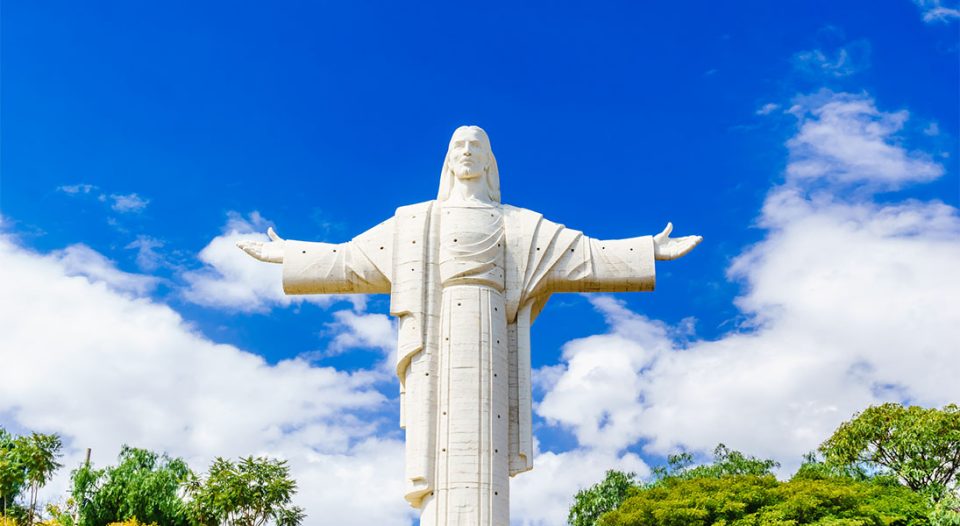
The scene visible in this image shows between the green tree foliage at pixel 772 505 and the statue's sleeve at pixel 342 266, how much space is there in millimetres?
12579

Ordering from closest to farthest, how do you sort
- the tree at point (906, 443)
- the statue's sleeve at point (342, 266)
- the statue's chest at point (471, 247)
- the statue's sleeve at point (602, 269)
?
the statue's chest at point (471, 247) < the statue's sleeve at point (602, 269) < the statue's sleeve at point (342, 266) < the tree at point (906, 443)

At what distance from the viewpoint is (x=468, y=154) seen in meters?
17.9

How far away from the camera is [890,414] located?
31.0m

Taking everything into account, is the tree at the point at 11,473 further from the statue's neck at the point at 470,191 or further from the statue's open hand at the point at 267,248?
the statue's neck at the point at 470,191

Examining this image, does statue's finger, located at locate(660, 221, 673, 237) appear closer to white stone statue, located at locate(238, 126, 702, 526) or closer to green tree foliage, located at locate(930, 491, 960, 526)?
white stone statue, located at locate(238, 126, 702, 526)

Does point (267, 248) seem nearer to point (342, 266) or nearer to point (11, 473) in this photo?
point (342, 266)

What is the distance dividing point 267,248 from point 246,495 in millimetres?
11233

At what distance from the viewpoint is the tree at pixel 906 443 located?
97.3 ft

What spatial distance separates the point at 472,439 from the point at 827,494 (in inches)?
535

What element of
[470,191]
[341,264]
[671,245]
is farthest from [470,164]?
[671,245]

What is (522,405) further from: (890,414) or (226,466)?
(890,414)

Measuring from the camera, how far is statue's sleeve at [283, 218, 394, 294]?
17531 mm

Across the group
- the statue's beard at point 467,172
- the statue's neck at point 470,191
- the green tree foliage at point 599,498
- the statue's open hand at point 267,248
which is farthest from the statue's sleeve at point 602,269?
the green tree foliage at point 599,498

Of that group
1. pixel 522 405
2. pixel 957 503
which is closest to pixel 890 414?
pixel 957 503
